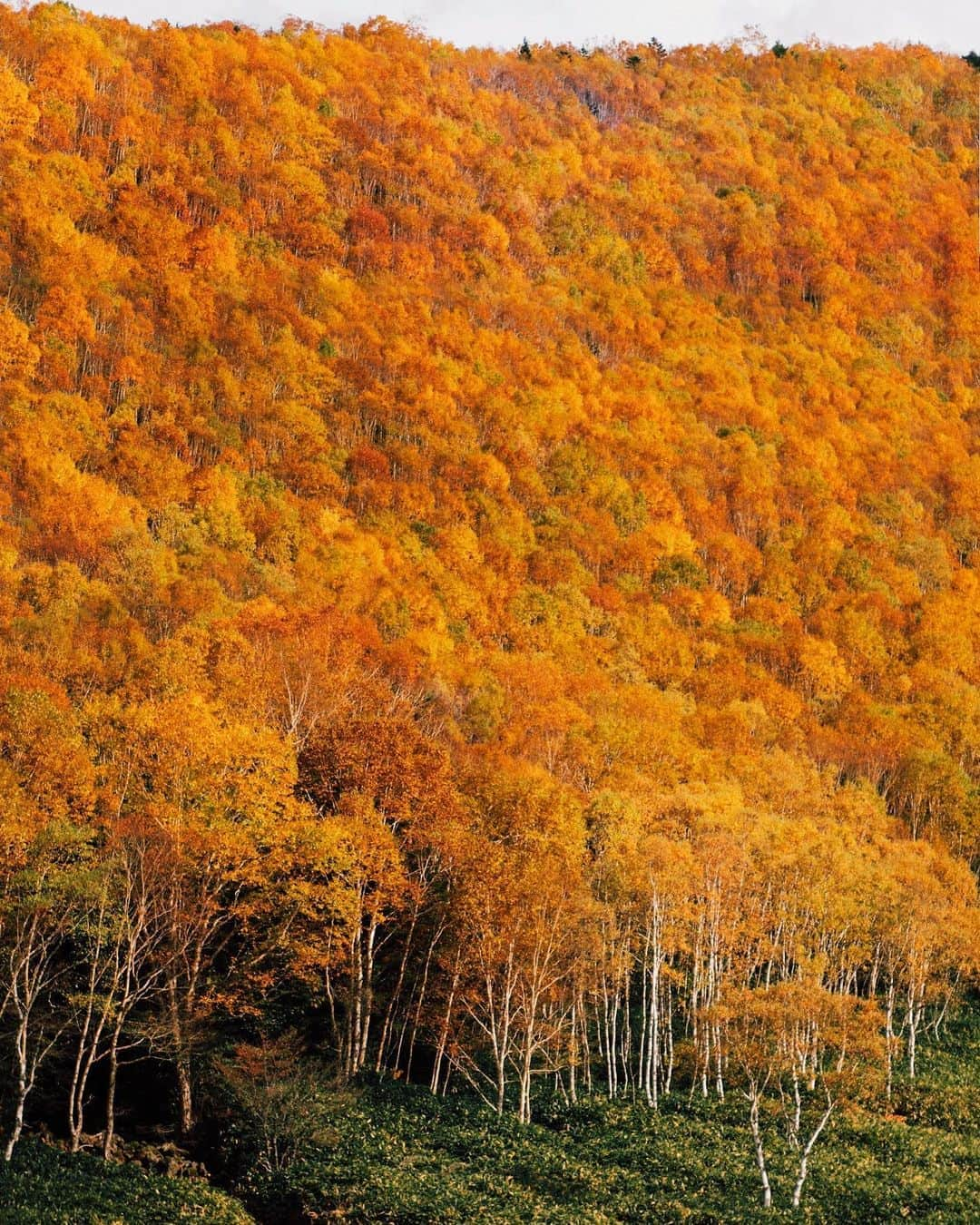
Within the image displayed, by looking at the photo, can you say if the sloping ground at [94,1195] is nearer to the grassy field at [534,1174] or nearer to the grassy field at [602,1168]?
the grassy field at [534,1174]

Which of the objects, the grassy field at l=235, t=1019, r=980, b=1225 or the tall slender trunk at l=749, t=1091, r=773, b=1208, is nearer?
the grassy field at l=235, t=1019, r=980, b=1225

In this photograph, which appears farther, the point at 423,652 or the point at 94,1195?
the point at 423,652

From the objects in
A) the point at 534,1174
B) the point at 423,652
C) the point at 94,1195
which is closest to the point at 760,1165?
the point at 534,1174

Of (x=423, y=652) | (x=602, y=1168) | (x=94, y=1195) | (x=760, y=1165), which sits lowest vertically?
(x=94, y=1195)

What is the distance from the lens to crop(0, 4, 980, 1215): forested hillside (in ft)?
170

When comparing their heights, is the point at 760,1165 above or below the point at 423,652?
below

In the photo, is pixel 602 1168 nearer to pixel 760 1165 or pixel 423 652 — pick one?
pixel 760 1165

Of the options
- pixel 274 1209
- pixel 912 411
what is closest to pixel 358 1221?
pixel 274 1209

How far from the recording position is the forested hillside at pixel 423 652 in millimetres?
51688

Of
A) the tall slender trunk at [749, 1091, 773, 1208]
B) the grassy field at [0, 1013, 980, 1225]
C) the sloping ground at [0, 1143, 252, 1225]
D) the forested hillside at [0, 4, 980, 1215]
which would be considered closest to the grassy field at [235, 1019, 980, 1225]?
the grassy field at [0, 1013, 980, 1225]

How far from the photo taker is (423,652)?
107500 mm

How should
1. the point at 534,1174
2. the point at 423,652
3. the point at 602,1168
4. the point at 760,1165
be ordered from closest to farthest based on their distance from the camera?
the point at 760,1165
the point at 534,1174
the point at 602,1168
the point at 423,652

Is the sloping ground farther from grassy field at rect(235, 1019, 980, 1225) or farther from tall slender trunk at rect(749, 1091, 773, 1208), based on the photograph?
tall slender trunk at rect(749, 1091, 773, 1208)

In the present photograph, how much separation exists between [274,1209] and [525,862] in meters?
17.2
